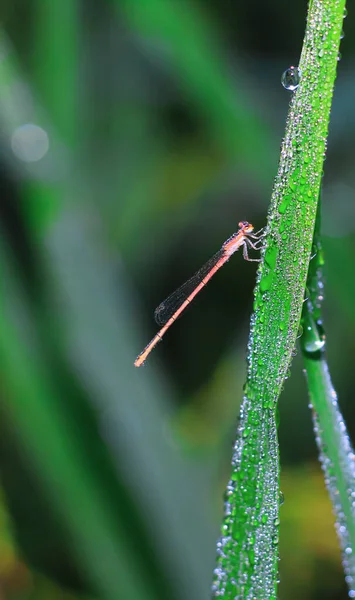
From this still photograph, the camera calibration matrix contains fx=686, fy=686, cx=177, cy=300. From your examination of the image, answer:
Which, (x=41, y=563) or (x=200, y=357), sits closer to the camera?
(x=41, y=563)

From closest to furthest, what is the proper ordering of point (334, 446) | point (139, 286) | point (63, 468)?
point (334, 446) < point (63, 468) < point (139, 286)

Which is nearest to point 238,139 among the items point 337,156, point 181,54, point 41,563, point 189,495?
point 181,54

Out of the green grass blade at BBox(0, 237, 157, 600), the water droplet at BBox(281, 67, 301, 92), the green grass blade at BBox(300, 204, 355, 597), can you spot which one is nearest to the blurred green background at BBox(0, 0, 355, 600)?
the green grass blade at BBox(0, 237, 157, 600)

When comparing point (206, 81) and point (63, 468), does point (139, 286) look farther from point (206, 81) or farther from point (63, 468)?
point (63, 468)

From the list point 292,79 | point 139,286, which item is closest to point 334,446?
point 292,79

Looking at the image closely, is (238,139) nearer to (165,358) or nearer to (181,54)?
(181,54)

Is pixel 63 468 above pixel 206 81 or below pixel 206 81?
below

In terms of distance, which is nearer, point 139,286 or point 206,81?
point 206,81
